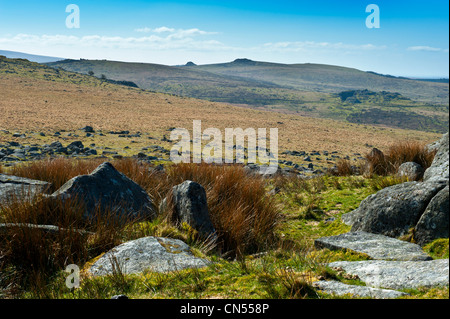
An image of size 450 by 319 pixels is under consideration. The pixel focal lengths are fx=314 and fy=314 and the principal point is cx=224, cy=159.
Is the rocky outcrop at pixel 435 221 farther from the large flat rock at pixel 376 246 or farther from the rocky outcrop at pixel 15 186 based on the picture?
the rocky outcrop at pixel 15 186

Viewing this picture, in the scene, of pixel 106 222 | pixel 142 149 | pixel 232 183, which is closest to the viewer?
pixel 106 222

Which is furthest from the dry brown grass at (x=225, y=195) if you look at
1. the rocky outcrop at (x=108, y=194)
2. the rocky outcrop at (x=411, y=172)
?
the rocky outcrop at (x=411, y=172)

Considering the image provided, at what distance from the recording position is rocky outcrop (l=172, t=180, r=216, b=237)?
4355 millimetres

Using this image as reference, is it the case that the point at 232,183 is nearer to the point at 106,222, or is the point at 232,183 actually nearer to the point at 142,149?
the point at 106,222

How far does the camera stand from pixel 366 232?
429 cm

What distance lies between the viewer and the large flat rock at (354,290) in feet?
7.40

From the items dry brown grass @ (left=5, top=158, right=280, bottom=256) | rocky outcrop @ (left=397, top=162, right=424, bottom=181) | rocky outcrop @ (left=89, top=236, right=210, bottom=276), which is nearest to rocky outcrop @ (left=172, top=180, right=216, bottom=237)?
dry brown grass @ (left=5, top=158, right=280, bottom=256)

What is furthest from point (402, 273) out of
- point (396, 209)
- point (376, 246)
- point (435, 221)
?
point (396, 209)

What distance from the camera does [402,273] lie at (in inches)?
103

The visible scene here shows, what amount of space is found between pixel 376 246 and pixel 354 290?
4.70 ft

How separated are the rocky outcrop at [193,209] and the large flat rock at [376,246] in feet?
4.96
